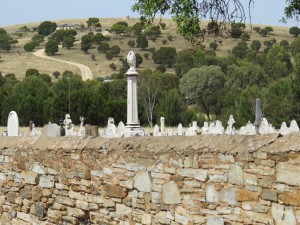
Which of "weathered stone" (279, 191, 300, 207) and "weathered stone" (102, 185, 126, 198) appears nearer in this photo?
"weathered stone" (279, 191, 300, 207)

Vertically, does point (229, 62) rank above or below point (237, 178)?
below

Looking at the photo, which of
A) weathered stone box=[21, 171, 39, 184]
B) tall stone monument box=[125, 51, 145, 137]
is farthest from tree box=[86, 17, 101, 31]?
weathered stone box=[21, 171, 39, 184]

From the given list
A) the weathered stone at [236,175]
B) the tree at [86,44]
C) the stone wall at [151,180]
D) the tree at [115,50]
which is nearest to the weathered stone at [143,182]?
the stone wall at [151,180]

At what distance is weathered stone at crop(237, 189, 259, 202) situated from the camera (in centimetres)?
570

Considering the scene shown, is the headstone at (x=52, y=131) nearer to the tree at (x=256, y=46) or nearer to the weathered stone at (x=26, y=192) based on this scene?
the weathered stone at (x=26, y=192)

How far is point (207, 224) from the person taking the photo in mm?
6145

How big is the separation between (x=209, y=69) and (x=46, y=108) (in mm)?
24804

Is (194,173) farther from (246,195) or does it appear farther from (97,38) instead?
→ (97,38)

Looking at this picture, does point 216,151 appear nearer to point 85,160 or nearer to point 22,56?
point 85,160

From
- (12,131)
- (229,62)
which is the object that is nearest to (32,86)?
(229,62)

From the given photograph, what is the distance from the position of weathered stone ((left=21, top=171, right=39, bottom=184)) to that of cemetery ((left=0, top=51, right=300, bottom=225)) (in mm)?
16

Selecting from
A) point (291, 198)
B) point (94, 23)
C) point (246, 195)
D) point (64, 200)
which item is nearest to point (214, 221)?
point (246, 195)

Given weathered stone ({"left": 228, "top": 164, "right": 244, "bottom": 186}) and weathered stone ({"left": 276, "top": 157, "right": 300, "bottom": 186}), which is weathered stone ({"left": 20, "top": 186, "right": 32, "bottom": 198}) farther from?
weathered stone ({"left": 276, "top": 157, "right": 300, "bottom": 186})

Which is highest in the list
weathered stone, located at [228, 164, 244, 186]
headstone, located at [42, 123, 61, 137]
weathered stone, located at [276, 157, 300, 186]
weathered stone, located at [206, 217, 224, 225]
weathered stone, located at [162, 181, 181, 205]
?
weathered stone, located at [276, 157, 300, 186]
